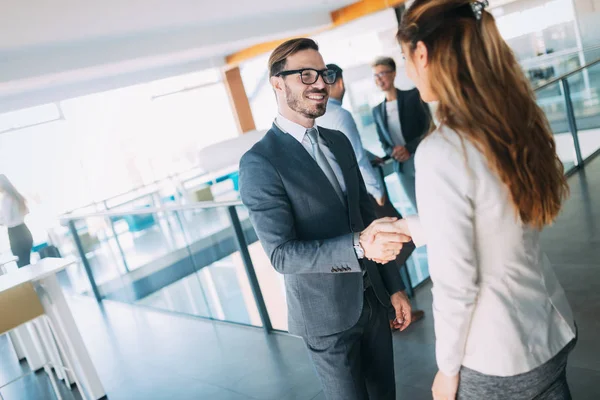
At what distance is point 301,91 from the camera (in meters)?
1.58

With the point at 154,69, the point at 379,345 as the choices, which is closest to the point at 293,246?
the point at 379,345

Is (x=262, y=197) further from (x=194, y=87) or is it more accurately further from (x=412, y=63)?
(x=194, y=87)

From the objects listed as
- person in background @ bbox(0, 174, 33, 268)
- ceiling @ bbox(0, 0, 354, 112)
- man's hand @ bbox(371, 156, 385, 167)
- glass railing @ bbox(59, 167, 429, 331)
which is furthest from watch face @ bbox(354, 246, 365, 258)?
person in background @ bbox(0, 174, 33, 268)

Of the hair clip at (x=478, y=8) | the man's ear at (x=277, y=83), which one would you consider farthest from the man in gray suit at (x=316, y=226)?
the hair clip at (x=478, y=8)

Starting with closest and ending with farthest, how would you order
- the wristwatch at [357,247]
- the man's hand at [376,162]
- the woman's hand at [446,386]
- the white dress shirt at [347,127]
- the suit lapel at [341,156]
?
the woman's hand at [446,386]
the wristwatch at [357,247]
the suit lapel at [341,156]
the white dress shirt at [347,127]
the man's hand at [376,162]

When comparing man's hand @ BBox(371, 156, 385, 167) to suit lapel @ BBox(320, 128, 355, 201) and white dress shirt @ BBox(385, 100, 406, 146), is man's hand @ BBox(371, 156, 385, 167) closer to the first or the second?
white dress shirt @ BBox(385, 100, 406, 146)

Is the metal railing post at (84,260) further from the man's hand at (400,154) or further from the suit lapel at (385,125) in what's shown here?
the man's hand at (400,154)

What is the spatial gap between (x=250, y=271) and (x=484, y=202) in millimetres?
3022

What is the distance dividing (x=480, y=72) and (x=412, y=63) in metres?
0.15

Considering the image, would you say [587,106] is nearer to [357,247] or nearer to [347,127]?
[347,127]

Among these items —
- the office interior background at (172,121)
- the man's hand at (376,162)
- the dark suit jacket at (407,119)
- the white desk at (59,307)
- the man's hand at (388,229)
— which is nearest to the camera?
the man's hand at (388,229)

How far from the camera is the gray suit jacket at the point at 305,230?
1498 mm

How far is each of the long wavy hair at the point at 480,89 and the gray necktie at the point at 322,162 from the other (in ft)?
1.99

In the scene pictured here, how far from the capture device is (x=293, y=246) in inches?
59.1
